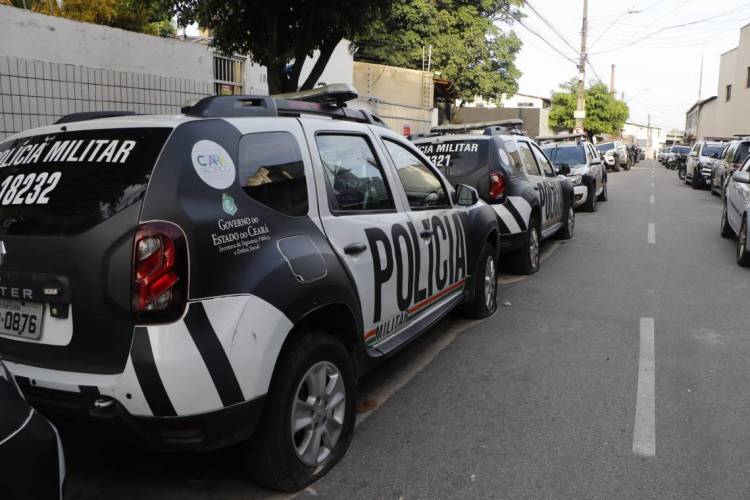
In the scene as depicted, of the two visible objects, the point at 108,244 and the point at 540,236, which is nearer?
the point at 108,244

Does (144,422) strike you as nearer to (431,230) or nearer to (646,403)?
(431,230)

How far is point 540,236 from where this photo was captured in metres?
8.70

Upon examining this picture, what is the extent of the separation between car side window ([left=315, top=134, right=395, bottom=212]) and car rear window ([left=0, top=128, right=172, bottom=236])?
107cm

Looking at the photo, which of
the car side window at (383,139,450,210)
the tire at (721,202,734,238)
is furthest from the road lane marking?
the tire at (721,202,734,238)

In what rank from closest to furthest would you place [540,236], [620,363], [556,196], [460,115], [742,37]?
[620,363] → [540,236] → [556,196] → [742,37] → [460,115]

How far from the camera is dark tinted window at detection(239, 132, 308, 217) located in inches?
118

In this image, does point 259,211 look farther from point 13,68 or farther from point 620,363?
point 13,68

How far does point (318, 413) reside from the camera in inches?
127

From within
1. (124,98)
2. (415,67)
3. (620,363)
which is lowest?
(620,363)

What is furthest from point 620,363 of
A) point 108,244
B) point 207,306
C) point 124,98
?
point 124,98

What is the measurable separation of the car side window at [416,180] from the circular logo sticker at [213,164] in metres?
1.72

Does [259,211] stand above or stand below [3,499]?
above

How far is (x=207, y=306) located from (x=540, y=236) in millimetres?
6747

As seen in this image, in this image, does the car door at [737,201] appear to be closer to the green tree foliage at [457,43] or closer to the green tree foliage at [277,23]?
the green tree foliage at [277,23]
